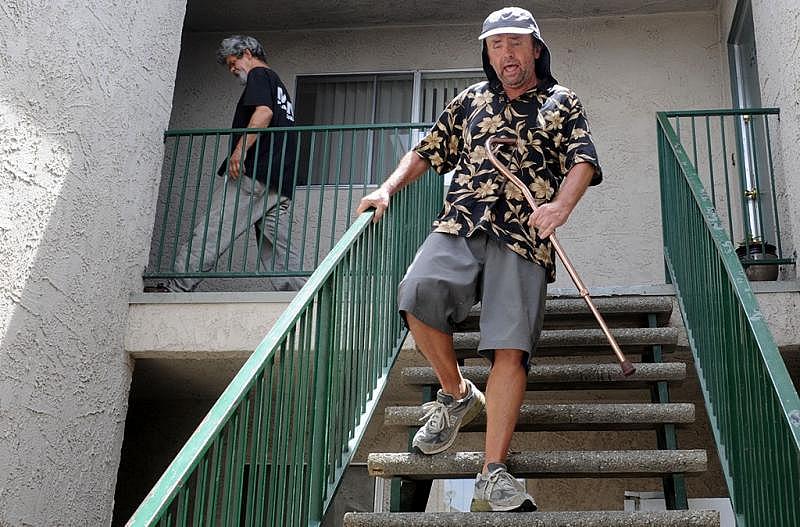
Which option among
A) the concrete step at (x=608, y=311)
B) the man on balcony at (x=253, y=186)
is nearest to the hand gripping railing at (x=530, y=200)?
the concrete step at (x=608, y=311)

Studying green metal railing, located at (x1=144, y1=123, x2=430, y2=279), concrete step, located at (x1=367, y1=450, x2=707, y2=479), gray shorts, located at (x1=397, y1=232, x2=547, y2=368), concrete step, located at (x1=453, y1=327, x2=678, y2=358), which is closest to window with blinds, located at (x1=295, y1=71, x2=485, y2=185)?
green metal railing, located at (x1=144, y1=123, x2=430, y2=279)

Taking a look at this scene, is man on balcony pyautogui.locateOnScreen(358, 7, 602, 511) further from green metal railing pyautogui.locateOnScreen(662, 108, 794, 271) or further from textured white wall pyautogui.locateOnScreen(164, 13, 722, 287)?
textured white wall pyautogui.locateOnScreen(164, 13, 722, 287)

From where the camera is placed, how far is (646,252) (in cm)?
694

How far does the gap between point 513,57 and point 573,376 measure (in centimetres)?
146

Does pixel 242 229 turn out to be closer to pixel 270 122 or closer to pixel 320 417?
pixel 270 122

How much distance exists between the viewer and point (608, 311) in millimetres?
4848

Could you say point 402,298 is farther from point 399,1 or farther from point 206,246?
point 399,1

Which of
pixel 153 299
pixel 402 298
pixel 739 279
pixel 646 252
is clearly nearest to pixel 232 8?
pixel 153 299

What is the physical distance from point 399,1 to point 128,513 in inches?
162

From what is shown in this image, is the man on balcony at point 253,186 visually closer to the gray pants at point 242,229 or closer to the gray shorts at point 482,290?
the gray pants at point 242,229

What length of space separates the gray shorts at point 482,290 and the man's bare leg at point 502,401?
Result: 0.17ft

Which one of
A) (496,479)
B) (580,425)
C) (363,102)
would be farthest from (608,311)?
(363,102)

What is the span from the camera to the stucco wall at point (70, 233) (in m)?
4.48

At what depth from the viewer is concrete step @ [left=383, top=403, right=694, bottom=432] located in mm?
3877
